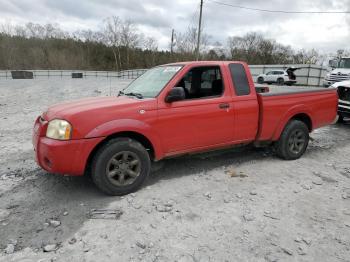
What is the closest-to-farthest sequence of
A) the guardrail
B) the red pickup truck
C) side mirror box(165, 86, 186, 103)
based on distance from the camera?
the red pickup truck, side mirror box(165, 86, 186, 103), the guardrail

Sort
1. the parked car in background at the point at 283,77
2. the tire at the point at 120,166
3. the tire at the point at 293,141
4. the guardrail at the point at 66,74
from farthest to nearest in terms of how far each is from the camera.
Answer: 1. the guardrail at the point at 66,74
2. the parked car in background at the point at 283,77
3. the tire at the point at 293,141
4. the tire at the point at 120,166

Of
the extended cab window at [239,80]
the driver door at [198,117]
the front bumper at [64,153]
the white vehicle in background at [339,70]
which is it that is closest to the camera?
the front bumper at [64,153]

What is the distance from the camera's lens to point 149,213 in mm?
3346

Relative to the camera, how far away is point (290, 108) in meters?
5.04

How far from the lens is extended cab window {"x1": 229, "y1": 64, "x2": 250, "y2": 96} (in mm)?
4508

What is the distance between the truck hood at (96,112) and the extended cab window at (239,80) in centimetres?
144

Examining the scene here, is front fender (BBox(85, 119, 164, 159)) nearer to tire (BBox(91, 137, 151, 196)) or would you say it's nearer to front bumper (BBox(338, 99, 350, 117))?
tire (BBox(91, 137, 151, 196))

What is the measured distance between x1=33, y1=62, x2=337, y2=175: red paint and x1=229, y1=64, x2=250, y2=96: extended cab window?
7 cm

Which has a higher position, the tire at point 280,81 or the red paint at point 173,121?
the tire at point 280,81

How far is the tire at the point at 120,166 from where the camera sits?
357 cm

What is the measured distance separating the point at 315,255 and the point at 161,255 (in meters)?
1.43

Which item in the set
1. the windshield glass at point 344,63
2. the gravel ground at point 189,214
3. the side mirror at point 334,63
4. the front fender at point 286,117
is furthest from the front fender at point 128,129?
the side mirror at point 334,63

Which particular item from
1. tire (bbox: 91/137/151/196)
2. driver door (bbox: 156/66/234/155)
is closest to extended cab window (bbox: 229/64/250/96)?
driver door (bbox: 156/66/234/155)

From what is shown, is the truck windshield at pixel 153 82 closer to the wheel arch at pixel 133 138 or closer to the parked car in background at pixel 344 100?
the wheel arch at pixel 133 138
